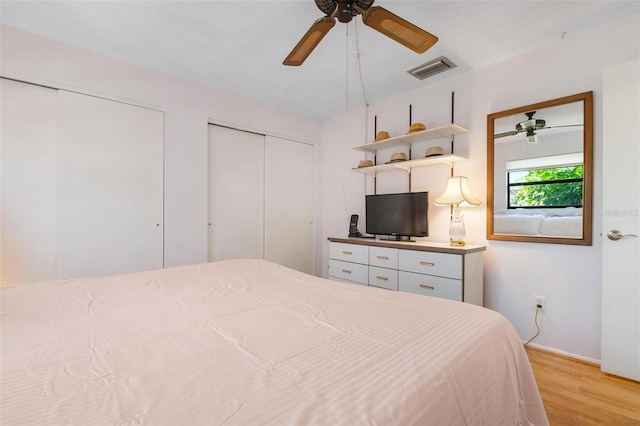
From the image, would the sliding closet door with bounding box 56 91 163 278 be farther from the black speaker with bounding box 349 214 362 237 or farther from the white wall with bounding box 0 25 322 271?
the black speaker with bounding box 349 214 362 237

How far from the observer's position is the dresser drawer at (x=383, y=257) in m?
2.80

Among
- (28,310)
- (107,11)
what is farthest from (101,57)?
(28,310)

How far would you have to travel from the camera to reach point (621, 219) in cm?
201

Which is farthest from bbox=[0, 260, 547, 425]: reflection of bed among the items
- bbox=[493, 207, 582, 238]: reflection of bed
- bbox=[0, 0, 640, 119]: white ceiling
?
bbox=[0, 0, 640, 119]: white ceiling

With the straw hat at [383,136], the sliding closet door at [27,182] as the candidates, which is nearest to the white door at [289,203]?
the straw hat at [383,136]

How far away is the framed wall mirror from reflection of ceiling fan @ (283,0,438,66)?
4.52ft

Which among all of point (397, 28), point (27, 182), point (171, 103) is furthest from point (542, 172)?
point (27, 182)

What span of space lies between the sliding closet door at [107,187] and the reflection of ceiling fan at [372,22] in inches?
77.0

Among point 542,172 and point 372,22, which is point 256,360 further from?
point 542,172

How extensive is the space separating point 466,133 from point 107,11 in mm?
3044

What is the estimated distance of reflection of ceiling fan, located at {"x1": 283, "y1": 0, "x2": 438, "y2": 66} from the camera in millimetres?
1584

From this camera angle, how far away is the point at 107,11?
6.72 ft

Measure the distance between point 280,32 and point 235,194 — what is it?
184 cm

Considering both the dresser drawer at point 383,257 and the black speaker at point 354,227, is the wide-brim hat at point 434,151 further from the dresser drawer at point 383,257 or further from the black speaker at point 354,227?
the black speaker at point 354,227
